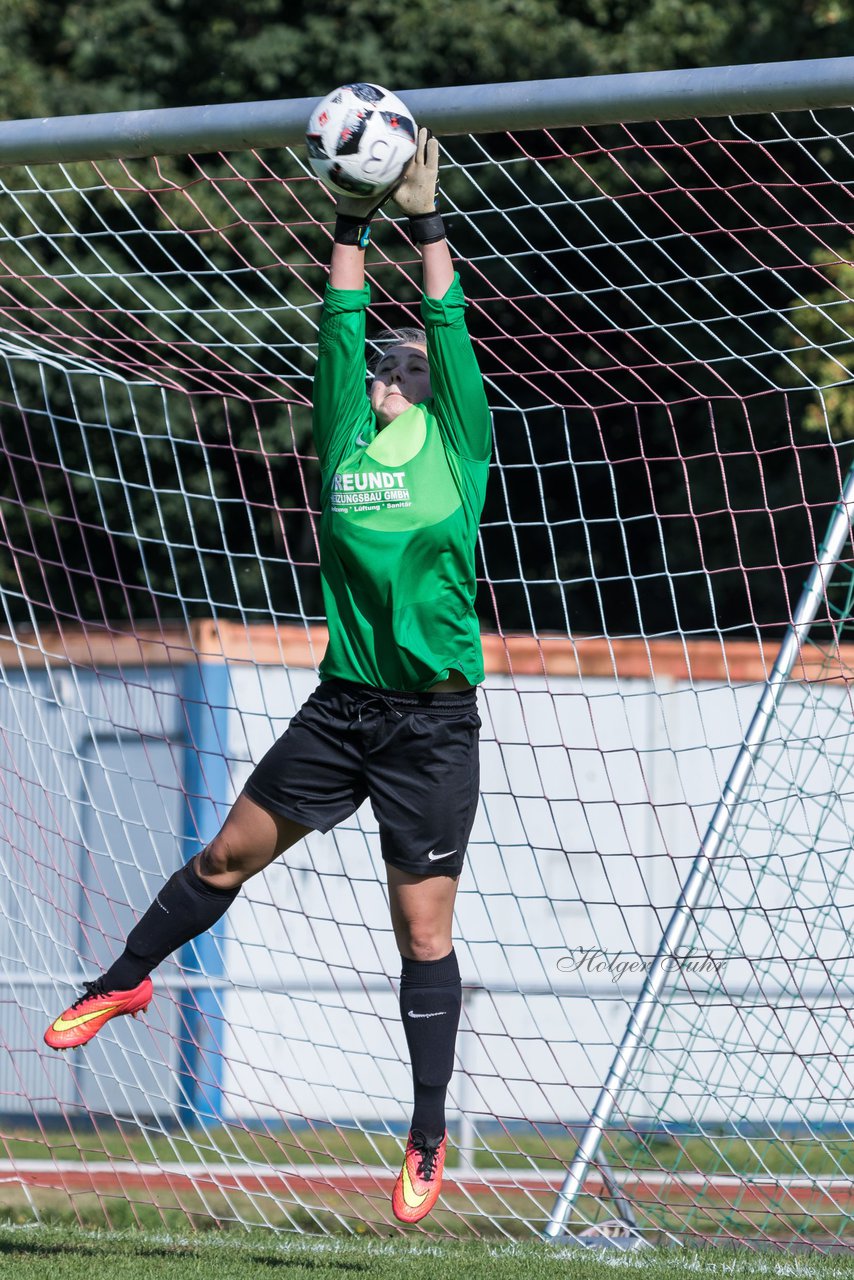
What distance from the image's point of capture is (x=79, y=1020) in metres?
3.67

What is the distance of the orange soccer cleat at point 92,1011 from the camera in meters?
3.63

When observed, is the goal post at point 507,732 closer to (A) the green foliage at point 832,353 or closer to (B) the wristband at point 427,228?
(A) the green foliage at point 832,353

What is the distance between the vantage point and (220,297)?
495 inches

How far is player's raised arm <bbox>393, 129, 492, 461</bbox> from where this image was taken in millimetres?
3406

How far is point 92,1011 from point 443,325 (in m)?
1.78

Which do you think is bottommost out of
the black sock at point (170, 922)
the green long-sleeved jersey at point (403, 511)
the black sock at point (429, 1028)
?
the black sock at point (429, 1028)

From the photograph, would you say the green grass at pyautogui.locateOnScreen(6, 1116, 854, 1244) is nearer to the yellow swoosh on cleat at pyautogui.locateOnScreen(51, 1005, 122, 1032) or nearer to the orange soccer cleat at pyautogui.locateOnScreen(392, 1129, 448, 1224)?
the orange soccer cleat at pyautogui.locateOnScreen(392, 1129, 448, 1224)

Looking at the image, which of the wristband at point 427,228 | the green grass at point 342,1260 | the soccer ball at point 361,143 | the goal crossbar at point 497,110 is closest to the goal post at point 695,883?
the green grass at point 342,1260

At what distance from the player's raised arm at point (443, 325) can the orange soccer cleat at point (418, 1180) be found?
1.55 metres

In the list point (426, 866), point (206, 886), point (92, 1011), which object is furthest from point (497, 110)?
point (92, 1011)

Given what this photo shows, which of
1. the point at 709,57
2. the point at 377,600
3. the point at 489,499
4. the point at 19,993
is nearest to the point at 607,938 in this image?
the point at 19,993

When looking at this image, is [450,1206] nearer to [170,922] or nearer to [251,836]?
[170,922]

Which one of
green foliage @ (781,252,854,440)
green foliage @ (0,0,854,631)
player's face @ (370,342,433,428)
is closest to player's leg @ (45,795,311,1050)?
player's face @ (370,342,433,428)

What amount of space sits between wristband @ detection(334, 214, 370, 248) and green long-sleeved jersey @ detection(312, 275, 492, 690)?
0.38ft
